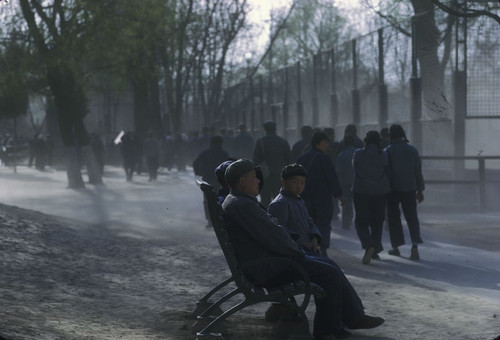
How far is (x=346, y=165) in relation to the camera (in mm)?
15531

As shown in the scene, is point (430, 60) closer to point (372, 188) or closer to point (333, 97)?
point (333, 97)

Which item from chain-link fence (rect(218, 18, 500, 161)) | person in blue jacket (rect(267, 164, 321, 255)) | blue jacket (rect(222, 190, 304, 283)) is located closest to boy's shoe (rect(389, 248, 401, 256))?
person in blue jacket (rect(267, 164, 321, 255))

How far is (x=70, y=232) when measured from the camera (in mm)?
14438

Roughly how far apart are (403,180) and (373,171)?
0.43m

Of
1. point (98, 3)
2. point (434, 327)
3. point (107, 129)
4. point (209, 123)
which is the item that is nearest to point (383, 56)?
point (98, 3)

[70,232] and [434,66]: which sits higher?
[434,66]

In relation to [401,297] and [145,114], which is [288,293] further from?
[145,114]

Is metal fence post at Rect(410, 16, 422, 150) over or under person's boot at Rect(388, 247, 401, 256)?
over

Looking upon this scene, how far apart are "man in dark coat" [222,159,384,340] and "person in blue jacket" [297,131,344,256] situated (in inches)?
191

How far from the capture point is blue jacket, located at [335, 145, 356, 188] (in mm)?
15531

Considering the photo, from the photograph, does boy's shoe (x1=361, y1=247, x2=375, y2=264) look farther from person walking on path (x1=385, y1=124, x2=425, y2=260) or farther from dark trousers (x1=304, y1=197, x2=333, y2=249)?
person walking on path (x1=385, y1=124, x2=425, y2=260)

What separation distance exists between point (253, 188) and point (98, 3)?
18.8 meters

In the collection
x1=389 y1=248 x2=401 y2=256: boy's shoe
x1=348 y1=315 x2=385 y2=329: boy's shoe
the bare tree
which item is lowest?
x1=389 y1=248 x2=401 y2=256: boy's shoe

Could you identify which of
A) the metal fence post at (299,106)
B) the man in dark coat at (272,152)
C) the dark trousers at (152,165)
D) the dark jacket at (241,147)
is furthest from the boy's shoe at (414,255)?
the dark trousers at (152,165)
